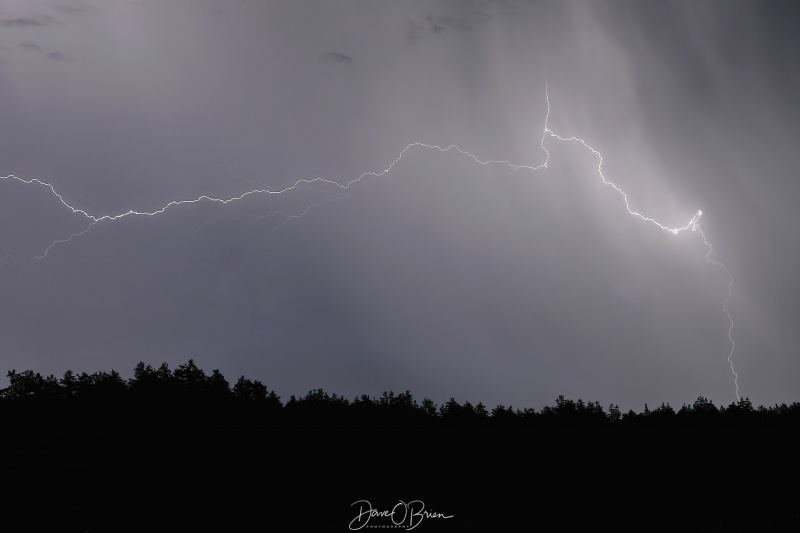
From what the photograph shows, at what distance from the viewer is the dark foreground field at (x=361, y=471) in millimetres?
22500

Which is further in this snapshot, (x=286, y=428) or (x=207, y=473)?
(x=286, y=428)

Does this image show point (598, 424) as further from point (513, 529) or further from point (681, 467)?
point (513, 529)

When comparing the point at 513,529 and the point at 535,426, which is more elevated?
the point at 535,426

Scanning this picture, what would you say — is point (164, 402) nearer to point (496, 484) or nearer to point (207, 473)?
point (207, 473)

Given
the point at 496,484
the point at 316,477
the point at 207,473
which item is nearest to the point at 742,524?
the point at 496,484

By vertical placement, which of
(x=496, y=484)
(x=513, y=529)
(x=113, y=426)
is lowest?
(x=513, y=529)

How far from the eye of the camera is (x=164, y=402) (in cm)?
3500

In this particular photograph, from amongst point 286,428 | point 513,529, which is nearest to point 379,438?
point 286,428

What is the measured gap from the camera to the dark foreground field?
22.5 m

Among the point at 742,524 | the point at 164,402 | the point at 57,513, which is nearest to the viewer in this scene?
the point at 742,524

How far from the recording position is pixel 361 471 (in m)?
28.4

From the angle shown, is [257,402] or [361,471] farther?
[257,402]

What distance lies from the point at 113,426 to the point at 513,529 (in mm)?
17023

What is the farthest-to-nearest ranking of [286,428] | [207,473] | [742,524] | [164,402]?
[164,402]
[286,428]
[207,473]
[742,524]
